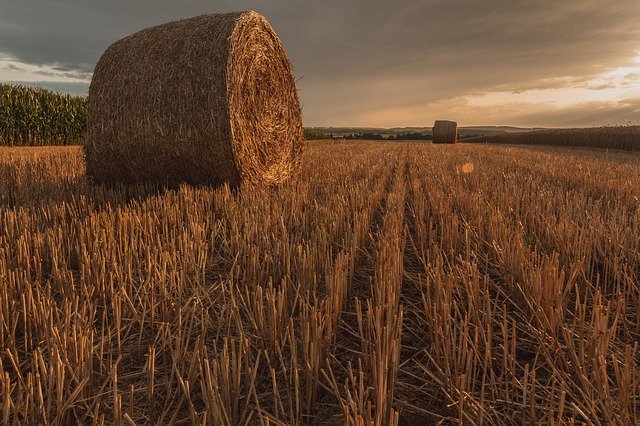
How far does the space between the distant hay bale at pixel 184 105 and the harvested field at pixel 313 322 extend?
1133mm

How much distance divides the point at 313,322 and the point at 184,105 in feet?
13.9

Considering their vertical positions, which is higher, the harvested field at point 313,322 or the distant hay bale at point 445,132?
the distant hay bale at point 445,132

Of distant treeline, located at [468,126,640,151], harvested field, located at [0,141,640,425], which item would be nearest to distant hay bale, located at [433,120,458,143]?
distant treeline, located at [468,126,640,151]

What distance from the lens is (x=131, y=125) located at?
572 centimetres

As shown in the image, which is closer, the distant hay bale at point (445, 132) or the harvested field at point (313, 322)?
the harvested field at point (313, 322)

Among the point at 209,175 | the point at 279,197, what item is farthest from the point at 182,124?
the point at 279,197

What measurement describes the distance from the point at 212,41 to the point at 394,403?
491 cm

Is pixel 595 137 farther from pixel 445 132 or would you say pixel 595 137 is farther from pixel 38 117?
pixel 38 117

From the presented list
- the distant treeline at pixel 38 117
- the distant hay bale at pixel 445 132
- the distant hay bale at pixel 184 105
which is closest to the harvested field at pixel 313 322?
the distant hay bale at pixel 184 105

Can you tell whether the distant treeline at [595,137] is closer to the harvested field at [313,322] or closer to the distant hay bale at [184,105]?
the harvested field at [313,322]

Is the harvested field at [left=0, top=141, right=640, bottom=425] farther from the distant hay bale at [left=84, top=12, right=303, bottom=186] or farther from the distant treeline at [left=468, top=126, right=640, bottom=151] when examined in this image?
the distant treeline at [left=468, top=126, right=640, bottom=151]

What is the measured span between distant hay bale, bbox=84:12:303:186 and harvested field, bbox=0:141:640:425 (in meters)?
1.13

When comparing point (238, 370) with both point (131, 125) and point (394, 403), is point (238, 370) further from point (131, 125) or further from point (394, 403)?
point (131, 125)

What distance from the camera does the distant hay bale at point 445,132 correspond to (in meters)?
30.7
